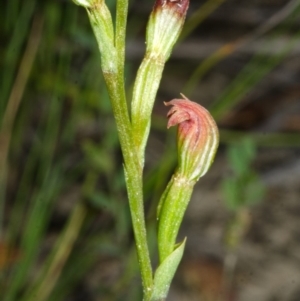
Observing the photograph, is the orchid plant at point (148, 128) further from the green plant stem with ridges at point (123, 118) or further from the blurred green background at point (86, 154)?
the blurred green background at point (86, 154)

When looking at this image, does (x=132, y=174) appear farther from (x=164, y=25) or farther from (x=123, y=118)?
(x=164, y=25)

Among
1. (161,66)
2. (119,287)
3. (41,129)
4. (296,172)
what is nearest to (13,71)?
(41,129)

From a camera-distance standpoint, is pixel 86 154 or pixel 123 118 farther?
pixel 86 154

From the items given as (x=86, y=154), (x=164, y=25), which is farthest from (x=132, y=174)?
(x=86, y=154)

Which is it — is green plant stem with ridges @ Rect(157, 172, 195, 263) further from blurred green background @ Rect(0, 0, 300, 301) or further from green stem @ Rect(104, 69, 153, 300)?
blurred green background @ Rect(0, 0, 300, 301)

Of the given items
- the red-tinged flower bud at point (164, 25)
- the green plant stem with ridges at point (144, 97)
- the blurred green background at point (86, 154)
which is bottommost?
the blurred green background at point (86, 154)

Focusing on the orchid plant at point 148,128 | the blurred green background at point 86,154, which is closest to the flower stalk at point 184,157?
the orchid plant at point 148,128

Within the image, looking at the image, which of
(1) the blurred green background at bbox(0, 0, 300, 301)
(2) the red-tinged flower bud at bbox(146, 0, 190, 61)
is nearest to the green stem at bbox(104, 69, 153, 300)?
(2) the red-tinged flower bud at bbox(146, 0, 190, 61)
